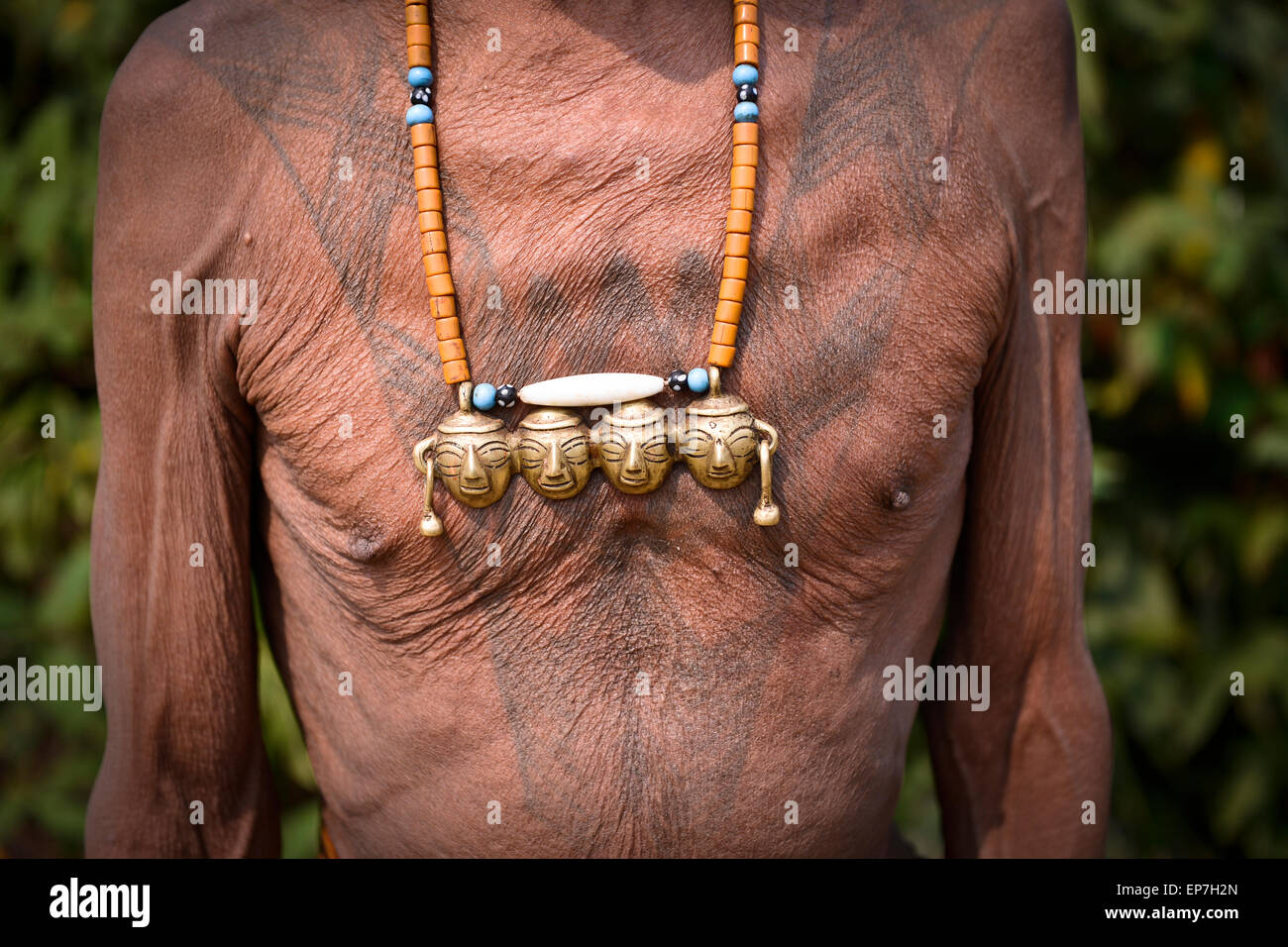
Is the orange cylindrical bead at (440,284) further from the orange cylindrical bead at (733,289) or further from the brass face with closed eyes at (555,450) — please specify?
the orange cylindrical bead at (733,289)

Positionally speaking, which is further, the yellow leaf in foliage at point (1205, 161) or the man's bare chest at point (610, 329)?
the yellow leaf in foliage at point (1205, 161)

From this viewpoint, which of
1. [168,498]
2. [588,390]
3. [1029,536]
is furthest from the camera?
[1029,536]

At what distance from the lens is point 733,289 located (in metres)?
1.11

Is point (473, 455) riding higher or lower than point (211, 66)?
lower

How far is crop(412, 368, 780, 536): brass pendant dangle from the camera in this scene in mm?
1094

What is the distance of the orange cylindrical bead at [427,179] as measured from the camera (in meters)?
1.10

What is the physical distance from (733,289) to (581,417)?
18 centimetres

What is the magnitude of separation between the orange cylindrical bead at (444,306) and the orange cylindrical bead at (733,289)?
0.25 meters

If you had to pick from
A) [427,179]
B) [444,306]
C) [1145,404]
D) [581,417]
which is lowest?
[581,417]

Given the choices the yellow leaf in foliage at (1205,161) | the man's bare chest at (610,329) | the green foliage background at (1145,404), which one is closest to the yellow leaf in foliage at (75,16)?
the green foliage background at (1145,404)

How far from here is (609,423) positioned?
3.61 feet

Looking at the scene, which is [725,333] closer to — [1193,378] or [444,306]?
[444,306]

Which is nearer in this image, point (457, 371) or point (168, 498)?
point (457, 371)

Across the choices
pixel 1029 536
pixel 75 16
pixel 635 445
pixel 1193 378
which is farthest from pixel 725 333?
pixel 75 16
